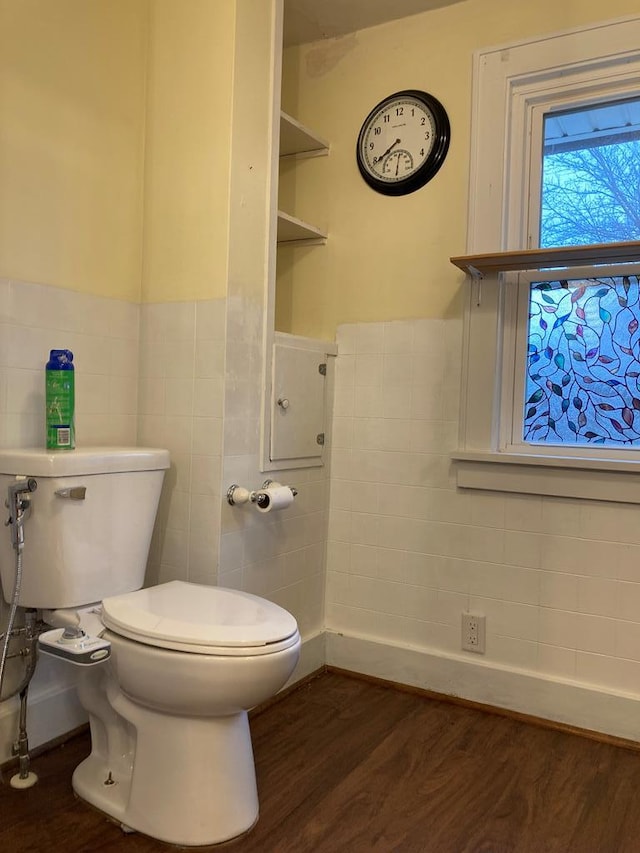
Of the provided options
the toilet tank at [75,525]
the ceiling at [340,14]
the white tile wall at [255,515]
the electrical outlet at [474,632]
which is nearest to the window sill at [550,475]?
the electrical outlet at [474,632]

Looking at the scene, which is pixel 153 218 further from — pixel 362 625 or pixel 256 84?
pixel 362 625

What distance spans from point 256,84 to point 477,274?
2.72 feet

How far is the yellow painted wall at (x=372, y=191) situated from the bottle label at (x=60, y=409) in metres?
0.95

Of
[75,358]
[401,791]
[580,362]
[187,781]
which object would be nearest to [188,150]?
[75,358]

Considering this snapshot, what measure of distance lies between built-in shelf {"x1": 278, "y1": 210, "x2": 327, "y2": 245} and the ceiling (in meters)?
0.63

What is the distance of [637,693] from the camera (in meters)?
1.81

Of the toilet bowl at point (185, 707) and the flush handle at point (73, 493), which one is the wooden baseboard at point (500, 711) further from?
the flush handle at point (73, 493)

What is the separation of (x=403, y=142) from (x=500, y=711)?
1799 millimetres

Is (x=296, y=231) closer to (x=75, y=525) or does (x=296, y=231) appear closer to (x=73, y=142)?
(x=73, y=142)

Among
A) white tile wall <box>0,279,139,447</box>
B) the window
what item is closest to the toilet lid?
white tile wall <box>0,279,139,447</box>

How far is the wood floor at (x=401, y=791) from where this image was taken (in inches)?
54.2

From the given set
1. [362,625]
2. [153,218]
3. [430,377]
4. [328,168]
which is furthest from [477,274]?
[362,625]

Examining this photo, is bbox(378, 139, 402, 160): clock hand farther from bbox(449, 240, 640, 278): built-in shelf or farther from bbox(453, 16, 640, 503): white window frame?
bbox(449, 240, 640, 278): built-in shelf

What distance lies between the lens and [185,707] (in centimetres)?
131
